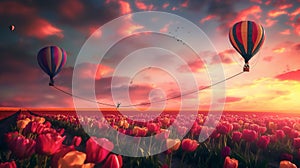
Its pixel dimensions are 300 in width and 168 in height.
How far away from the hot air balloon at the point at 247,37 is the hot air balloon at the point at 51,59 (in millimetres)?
12642

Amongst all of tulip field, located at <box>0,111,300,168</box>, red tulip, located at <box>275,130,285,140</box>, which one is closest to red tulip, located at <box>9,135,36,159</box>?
tulip field, located at <box>0,111,300,168</box>

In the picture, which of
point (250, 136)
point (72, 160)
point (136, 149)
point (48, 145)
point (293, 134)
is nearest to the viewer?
point (72, 160)

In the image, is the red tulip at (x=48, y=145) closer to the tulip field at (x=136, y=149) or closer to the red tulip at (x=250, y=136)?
the tulip field at (x=136, y=149)

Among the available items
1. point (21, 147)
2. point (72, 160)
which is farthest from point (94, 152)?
point (21, 147)

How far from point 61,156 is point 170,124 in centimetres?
754

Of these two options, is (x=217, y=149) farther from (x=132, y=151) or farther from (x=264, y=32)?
(x=264, y=32)

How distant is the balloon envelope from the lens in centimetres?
1964

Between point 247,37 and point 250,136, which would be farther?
point 247,37

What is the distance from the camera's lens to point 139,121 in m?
11.4

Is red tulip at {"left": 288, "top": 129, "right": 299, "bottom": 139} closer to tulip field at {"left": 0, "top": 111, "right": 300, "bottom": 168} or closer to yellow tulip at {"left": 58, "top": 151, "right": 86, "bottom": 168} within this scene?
tulip field at {"left": 0, "top": 111, "right": 300, "bottom": 168}

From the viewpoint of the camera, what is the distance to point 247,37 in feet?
64.6

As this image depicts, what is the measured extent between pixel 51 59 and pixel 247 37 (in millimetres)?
14082

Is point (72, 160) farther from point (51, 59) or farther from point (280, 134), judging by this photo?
point (51, 59)

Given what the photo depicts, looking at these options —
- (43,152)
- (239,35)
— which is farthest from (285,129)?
(239,35)
